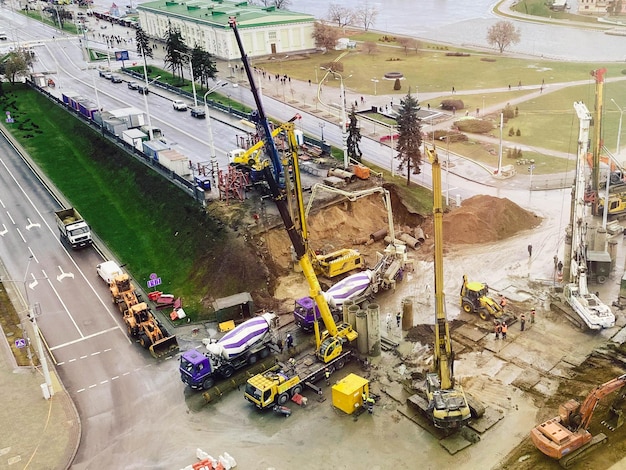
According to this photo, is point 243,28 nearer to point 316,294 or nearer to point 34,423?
point 316,294

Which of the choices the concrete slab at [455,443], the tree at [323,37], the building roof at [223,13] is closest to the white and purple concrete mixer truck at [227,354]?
the concrete slab at [455,443]

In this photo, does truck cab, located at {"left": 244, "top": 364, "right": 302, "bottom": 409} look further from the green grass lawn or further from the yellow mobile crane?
the green grass lawn

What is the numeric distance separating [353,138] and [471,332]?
36.1 meters

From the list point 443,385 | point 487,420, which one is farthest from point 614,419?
point 443,385

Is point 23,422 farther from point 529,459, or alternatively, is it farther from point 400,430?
point 529,459

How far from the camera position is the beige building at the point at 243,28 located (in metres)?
144

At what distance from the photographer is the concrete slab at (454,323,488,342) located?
4528 cm

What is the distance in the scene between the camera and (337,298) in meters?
47.8

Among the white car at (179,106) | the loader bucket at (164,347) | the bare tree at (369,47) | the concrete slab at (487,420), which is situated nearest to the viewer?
the concrete slab at (487,420)

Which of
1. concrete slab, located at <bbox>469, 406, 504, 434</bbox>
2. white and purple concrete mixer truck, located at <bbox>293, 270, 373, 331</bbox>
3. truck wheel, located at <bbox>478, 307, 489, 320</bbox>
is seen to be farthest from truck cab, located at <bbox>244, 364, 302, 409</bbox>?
truck wheel, located at <bbox>478, 307, 489, 320</bbox>

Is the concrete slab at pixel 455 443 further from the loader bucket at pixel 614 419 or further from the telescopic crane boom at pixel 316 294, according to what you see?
the telescopic crane boom at pixel 316 294

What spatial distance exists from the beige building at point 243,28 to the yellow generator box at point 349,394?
380ft

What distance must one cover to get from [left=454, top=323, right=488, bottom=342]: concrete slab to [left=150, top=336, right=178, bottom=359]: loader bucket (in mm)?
21015

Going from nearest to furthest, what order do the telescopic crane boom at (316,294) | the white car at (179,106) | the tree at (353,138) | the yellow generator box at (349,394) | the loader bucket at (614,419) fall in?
the loader bucket at (614,419), the yellow generator box at (349,394), the telescopic crane boom at (316,294), the tree at (353,138), the white car at (179,106)
